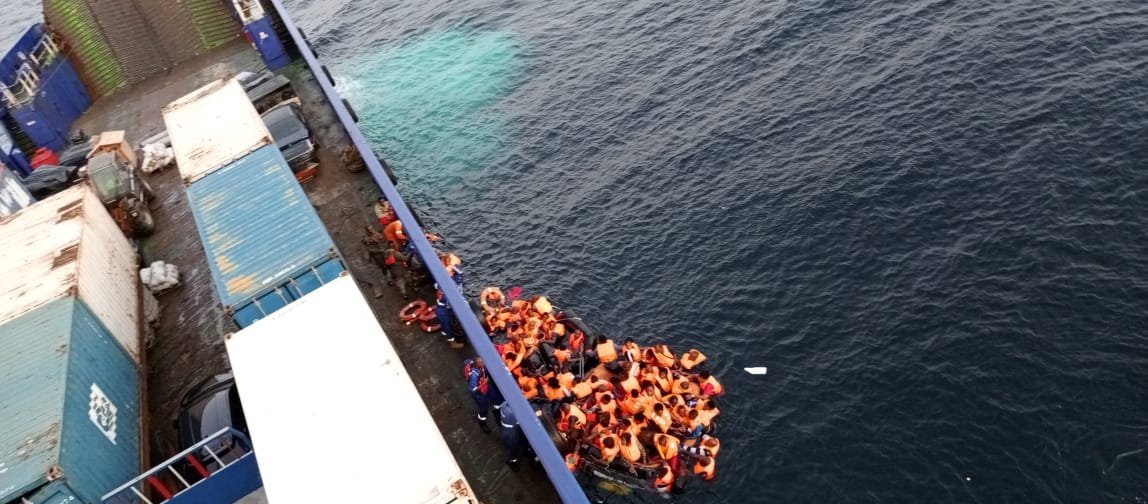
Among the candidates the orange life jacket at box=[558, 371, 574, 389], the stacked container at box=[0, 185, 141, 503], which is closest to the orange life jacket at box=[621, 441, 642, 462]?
the orange life jacket at box=[558, 371, 574, 389]

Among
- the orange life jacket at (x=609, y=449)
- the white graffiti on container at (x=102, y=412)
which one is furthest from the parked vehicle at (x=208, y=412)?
the orange life jacket at (x=609, y=449)

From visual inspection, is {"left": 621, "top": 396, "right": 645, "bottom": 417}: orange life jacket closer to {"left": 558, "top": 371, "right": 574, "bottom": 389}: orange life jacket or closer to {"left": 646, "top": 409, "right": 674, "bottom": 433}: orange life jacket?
{"left": 646, "top": 409, "right": 674, "bottom": 433}: orange life jacket

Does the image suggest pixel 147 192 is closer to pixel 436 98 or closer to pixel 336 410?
pixel 336 410

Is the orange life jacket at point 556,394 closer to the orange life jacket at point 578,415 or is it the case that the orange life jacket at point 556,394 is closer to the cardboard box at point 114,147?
the orange life jacket at point 578,415

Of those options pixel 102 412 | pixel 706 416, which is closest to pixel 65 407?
pixel 102 412

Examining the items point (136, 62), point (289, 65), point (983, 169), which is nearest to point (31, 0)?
point (136, 62)

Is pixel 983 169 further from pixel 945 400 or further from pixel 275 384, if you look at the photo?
pixel 275 384
